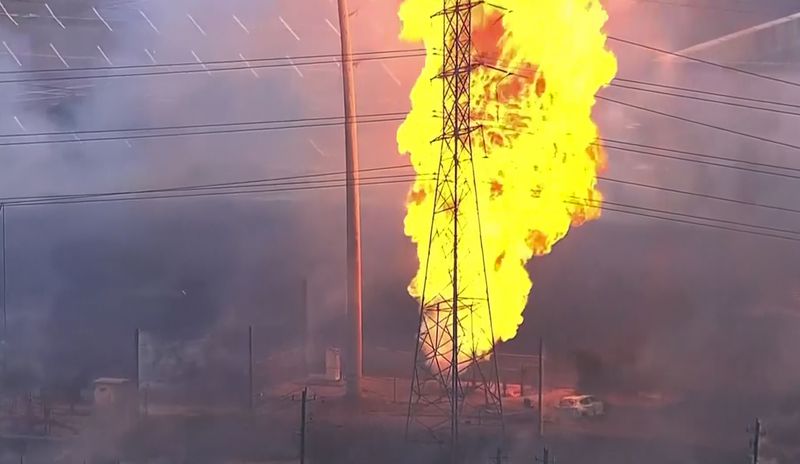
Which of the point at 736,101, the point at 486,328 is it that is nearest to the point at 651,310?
the point at 486,328

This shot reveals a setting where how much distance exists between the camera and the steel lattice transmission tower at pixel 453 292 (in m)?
9.22

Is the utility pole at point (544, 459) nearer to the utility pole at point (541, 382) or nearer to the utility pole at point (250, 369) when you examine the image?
the utility pole at point (541, 382)

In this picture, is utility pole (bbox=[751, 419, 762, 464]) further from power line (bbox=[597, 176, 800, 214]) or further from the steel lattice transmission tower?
the steel lattice transmission tower

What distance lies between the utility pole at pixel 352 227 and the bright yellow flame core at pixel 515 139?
64cm

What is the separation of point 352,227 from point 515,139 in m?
2.31

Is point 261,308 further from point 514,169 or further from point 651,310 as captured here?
point 651,310

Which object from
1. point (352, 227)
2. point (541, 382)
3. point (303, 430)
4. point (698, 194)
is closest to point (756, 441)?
point (541, 382)

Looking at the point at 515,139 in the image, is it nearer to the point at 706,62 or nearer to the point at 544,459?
the point at 706,62

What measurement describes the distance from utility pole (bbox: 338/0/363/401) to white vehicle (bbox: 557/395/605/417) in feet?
8.52

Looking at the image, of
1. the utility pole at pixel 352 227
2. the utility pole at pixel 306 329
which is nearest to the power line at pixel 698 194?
the utility pole at pixel 352 227

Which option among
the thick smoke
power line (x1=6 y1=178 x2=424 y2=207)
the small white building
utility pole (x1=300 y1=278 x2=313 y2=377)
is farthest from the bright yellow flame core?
the small white building

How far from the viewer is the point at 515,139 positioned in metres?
9.70

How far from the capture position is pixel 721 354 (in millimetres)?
9812

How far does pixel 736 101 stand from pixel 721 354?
125 inches
